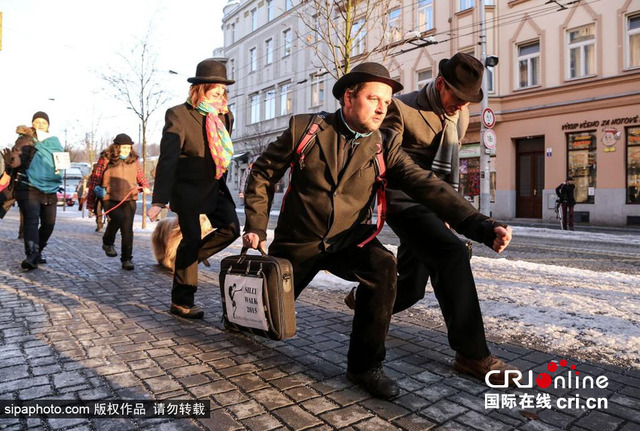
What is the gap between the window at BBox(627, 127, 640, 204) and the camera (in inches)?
768

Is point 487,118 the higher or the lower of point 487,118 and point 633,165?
the higher

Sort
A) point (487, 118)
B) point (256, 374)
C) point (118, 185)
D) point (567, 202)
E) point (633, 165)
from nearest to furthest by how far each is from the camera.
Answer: point (256, 374) < point (118, 185) < point (487, 118) < point (567, 202) < point (633, 165)

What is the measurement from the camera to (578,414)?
263 cm

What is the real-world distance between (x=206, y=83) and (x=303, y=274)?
7.67 ft

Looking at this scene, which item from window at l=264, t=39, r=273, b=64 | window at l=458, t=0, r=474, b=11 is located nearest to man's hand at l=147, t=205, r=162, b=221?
window at l=458, t=0, r=474, b=11

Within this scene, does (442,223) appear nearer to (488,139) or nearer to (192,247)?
(192,247)

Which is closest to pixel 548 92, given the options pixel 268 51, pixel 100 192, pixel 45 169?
pixel 100 192

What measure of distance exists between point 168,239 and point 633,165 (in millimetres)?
18705

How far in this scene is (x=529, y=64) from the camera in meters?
22.7

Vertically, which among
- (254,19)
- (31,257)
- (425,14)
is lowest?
(31,257)

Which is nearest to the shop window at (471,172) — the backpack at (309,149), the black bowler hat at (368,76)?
the backpack at (309,149)

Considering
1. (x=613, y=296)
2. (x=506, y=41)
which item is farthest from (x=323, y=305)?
(x=506, y=41)

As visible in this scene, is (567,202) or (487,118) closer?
(487,118)

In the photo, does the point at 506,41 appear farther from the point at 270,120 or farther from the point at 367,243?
the point at 367,243
